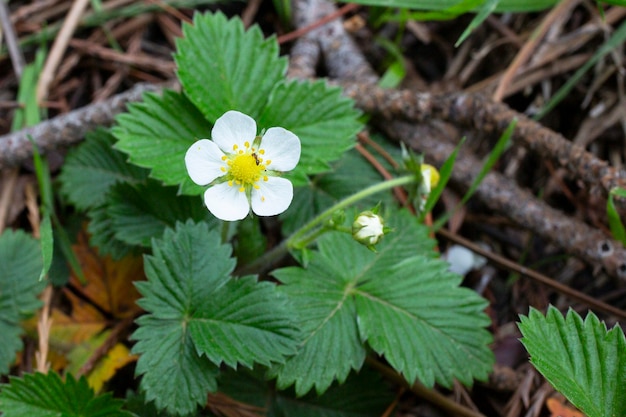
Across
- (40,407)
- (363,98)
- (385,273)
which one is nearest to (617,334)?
(385,273)

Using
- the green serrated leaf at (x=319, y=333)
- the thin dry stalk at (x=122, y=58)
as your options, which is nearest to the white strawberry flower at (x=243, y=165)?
the green serrated leaf at (x=319, y=333)

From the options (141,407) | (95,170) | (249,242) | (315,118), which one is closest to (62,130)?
(95,170)

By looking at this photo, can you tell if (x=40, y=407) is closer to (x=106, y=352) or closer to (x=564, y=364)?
(x=106, y=352)

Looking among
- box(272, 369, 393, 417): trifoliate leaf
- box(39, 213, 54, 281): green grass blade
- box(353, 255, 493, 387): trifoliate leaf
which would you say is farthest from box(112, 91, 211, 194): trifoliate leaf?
box(272, 369, 393, 417): trifoliate leaf

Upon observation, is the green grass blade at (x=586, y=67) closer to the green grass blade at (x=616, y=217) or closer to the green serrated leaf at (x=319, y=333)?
the green grass blade at (x=616, y=217)

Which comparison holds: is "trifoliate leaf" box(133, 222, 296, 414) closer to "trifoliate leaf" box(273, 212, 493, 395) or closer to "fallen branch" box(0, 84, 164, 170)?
"trifoliate leaf" box(273, 212, 493, 395)

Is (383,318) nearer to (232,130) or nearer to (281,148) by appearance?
(281,148)
